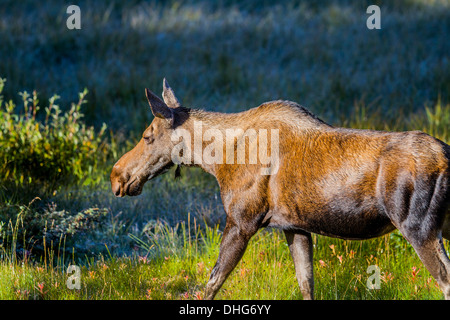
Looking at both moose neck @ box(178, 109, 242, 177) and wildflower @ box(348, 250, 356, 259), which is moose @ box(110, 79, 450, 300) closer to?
moose neck @ box(178, 109, 242, 177)

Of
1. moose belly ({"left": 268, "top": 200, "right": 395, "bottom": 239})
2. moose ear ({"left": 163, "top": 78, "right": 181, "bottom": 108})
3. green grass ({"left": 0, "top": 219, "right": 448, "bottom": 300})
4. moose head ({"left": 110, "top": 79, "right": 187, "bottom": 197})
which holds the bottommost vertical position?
green grass ({"left": 0, "top": 219, "right": 448, "bottom": 300})

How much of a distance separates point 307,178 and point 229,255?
821 millimetres

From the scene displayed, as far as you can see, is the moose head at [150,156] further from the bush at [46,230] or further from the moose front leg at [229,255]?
the bush at [46,230]

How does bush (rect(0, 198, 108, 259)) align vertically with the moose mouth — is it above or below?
below

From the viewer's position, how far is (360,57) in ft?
46.6

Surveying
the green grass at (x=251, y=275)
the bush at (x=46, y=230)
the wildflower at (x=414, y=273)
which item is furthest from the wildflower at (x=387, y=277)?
the bush at (x=46, y=230)

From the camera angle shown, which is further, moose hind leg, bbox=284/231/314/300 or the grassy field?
the grassy field

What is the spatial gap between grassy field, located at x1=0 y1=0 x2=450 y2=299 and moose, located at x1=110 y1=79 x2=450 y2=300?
0.69 m

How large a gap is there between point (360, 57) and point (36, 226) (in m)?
9.07

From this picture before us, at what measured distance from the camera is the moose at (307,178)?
441 cm

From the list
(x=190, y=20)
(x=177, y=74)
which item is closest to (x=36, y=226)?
(x=177, y=74)

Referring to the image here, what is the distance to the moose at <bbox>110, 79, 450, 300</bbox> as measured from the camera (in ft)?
14.5

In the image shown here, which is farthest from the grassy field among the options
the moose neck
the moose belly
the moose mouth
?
the moose neck
